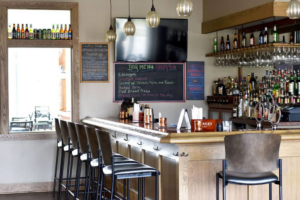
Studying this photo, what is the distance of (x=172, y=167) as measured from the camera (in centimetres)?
454

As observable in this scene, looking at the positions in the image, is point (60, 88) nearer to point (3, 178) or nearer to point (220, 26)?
point (3, 178)

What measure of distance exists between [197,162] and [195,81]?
3398 millimetres

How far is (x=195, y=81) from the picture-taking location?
775 centimetres

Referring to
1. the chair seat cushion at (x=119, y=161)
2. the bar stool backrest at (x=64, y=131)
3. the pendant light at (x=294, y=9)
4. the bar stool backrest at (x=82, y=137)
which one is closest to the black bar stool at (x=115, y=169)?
the chair seat cushion at (x=119, y=161)

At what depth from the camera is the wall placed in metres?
7.17

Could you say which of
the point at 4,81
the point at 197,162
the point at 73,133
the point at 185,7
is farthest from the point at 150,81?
the point at 197,162

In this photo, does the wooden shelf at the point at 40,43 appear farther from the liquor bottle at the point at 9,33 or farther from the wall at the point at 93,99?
the wall at the point at 93,99

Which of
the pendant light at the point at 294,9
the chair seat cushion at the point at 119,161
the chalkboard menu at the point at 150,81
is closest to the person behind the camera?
the chair seat cushion at the point at 119,161

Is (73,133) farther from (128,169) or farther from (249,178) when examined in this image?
(249,178)

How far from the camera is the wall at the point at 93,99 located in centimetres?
717

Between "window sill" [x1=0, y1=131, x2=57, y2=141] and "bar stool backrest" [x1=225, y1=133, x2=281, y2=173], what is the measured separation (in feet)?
12.5

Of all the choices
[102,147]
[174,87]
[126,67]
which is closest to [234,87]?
[174,87]

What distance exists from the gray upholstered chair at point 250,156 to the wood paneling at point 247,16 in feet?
7.34

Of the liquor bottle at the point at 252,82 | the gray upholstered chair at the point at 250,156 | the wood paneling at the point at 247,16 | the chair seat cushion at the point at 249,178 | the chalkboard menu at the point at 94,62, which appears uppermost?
the wood paneling at the point at 247,16
